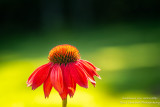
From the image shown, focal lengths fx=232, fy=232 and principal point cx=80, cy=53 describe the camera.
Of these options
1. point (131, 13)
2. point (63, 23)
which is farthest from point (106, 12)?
point (63, 23)

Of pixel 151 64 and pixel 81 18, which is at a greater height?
pixel 81 18

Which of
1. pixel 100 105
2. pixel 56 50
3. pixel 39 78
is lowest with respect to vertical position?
pixel 100 105

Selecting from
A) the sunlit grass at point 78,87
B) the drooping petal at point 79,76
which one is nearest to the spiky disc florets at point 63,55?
the drooping petal at point 79,76

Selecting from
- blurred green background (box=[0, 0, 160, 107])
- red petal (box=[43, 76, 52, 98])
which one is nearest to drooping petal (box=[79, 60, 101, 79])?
red petal (box=[43, 76, 52, 98])

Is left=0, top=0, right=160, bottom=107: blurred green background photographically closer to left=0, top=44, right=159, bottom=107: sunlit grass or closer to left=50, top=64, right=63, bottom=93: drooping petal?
left=0, top=44, right=159, bottom=107: sunlit grass

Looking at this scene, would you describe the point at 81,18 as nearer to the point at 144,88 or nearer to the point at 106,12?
the point at 106,12

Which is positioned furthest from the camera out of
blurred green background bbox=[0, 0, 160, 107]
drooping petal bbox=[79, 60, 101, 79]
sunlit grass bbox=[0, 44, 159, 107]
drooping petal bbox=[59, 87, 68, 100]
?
blurred green background bbox=[0, 0, 160, 107]

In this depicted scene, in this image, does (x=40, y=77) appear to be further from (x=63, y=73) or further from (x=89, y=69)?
(x=89, y=69)
